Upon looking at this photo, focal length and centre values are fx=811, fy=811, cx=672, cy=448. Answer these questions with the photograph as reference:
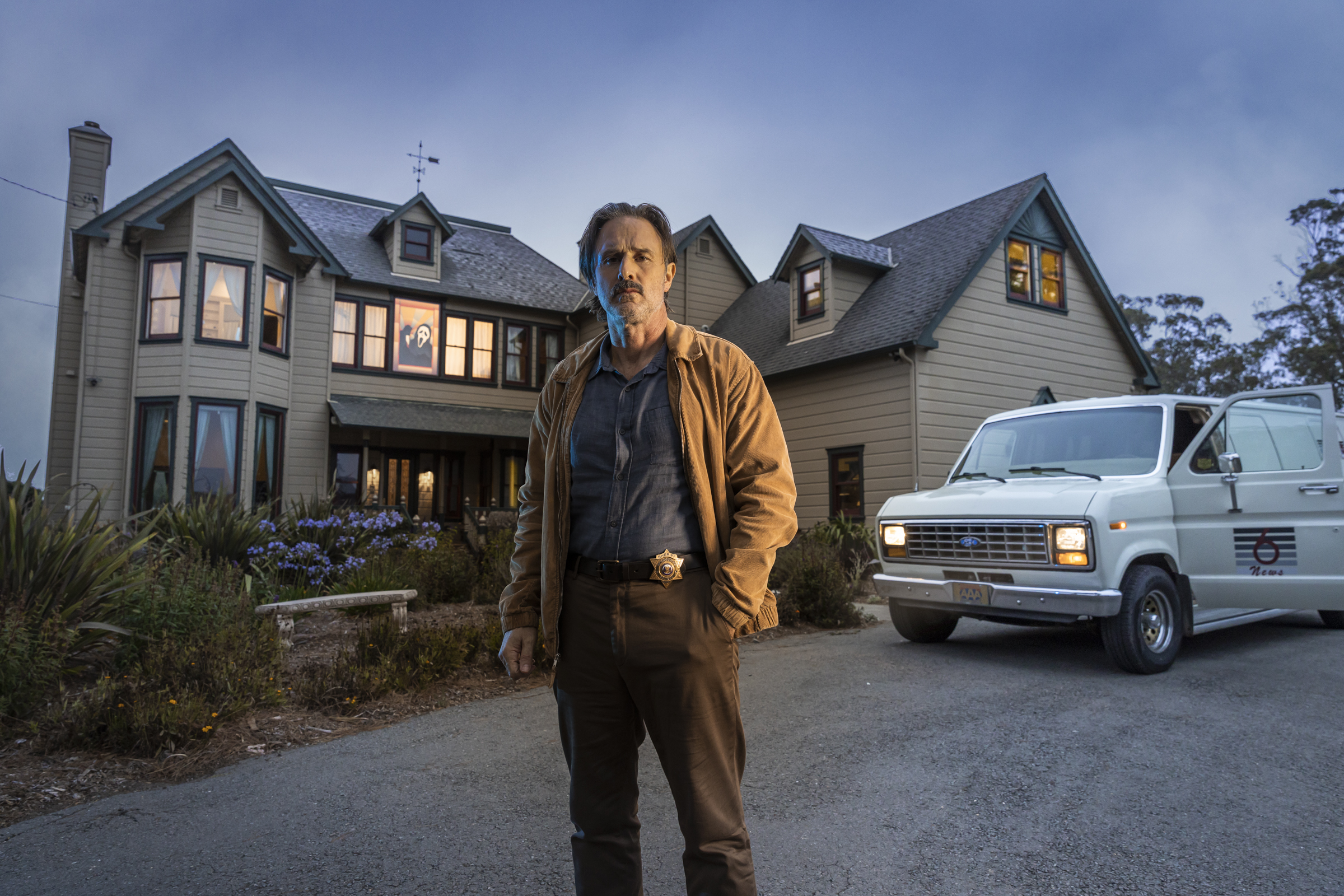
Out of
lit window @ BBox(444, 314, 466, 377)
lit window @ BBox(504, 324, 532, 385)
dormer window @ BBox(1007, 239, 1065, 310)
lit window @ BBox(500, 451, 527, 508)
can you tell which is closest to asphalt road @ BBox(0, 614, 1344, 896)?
dormer window @ BBox(1007, 239, 1065, 310)

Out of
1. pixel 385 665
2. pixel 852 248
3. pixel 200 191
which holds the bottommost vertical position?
pixel 385 665

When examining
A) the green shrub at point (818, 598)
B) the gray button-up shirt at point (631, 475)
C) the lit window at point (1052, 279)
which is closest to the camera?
the gray button-up shirt at point (631, 475)

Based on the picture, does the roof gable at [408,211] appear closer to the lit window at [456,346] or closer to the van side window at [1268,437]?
the lit window at [456,346]

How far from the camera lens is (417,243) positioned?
18656 millimetres

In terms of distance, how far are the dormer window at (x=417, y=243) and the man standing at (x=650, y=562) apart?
686 inches

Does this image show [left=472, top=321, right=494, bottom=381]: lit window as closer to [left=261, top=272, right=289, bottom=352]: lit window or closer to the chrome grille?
[left=261, top=272, right=289, bottom=352]: lit window

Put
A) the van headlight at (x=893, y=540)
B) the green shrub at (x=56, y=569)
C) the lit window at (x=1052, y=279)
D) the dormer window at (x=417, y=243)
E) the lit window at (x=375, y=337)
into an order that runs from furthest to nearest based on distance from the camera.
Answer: the dormer window at (x=417, y=243), the lit window at (x=375, y=337), the lit window at (x=1052, y=279), the van headlight at (x=893, y=540), the green shrub at (x=56, y=569)

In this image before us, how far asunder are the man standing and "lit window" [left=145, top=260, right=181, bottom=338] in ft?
50.5

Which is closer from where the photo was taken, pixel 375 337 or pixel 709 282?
pixel 375 337

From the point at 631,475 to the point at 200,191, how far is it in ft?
52.3

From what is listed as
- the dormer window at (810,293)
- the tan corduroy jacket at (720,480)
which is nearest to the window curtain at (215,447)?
the dormer window at (810,293)

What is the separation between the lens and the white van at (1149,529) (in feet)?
19.4

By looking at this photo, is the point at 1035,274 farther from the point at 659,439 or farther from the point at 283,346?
the point at 659,439

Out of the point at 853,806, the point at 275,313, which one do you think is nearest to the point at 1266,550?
the point at 853,806
